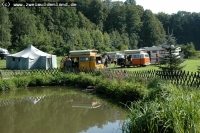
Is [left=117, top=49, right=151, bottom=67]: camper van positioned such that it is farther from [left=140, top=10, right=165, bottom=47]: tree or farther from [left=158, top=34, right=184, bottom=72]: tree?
[left=140, top=10, right=165, bottom=47]: tree

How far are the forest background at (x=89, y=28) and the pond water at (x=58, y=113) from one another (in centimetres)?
3946

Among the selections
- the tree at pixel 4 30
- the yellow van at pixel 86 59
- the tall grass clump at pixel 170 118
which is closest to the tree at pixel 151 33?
the tree at pixel 4 30

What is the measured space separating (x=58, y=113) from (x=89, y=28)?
241ft

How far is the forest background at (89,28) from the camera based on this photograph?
189ft

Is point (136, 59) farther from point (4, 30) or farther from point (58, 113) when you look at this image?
point (4, 30)

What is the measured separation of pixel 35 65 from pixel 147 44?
72512 millimetres

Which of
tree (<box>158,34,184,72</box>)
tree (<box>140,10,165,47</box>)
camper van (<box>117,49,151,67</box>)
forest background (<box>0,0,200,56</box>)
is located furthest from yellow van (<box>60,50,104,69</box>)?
tree (<box>140,10,165,47</box>)

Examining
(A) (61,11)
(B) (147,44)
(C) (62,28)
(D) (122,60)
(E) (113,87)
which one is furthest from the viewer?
(B) (147,44)

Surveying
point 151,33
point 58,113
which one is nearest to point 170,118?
point 58,113

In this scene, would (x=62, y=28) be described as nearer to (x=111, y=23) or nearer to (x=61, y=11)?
(x=61, y=11)

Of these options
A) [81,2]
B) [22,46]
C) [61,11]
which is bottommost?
[22,46]

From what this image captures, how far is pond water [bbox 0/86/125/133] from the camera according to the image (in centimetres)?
857

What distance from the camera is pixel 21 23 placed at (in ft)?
210

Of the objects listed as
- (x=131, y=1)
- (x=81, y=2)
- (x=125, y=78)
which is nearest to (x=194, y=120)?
(x=125, y=78)
